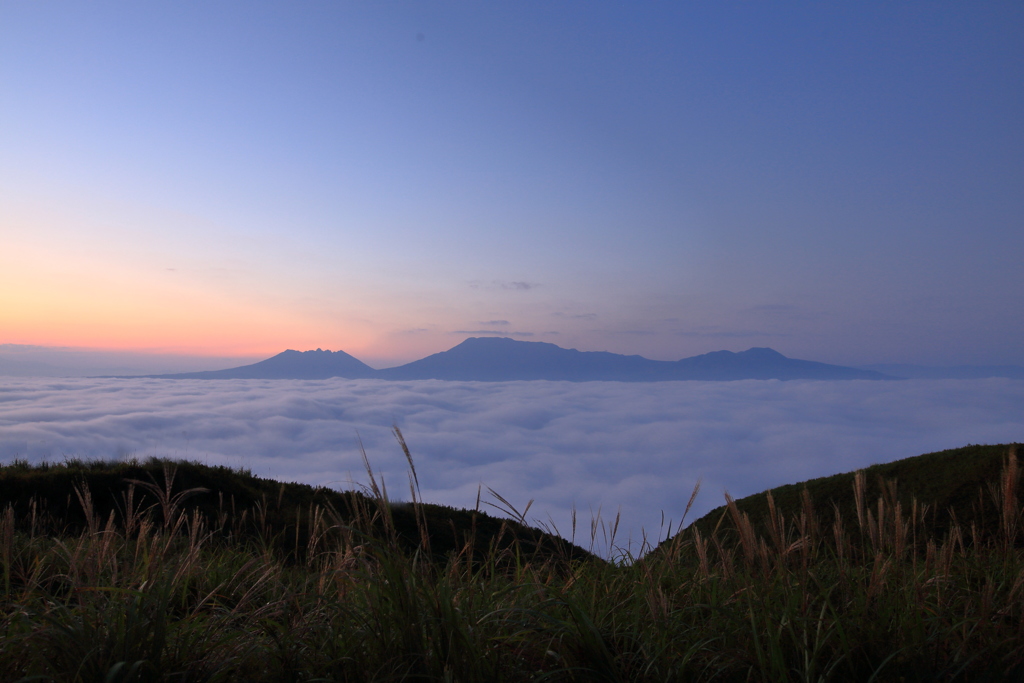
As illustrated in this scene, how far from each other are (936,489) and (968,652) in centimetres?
1465

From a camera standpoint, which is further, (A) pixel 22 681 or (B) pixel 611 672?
(B) pixel 611 672

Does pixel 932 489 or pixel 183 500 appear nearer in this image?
pixel 183 500

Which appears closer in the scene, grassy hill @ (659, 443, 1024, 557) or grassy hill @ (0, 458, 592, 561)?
grassy hill @ (0, 458, 592, 561)

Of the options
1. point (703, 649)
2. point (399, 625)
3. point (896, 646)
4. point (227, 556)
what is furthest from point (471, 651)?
point (227, 556)

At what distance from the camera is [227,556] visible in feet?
18.9

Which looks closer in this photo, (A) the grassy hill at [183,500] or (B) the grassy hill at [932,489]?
(A) the grassy hill at [183,500]

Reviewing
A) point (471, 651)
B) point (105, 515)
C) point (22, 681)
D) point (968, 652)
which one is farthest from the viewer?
point (105, 515)

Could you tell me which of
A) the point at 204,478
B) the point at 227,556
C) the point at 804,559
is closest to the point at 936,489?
the point at 804,559

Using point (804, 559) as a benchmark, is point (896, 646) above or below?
below

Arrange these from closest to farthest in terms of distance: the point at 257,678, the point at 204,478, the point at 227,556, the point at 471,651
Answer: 1. the point at 471,651
2. the point at 257,678
3. the point at 227,556
4. the point at 204,478

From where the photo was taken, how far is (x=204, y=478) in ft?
59.9

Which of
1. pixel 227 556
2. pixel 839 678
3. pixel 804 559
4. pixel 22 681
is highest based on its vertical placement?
pixel 804 559

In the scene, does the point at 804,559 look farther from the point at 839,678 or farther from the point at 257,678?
the point at 257,678

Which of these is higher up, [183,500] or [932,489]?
[183,500]
